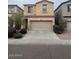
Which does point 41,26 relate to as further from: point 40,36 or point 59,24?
point 59,24

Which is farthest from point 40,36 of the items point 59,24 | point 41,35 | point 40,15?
point 40,15

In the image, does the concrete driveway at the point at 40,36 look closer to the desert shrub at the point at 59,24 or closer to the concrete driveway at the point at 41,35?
the concrete driveway at the point at 41,35

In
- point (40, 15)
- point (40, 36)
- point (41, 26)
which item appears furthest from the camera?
point (40, 15)

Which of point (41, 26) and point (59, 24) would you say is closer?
point (59, 24)

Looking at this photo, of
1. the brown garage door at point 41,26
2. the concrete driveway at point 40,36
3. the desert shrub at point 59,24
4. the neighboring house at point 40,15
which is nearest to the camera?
the desert shrub at point 59,24

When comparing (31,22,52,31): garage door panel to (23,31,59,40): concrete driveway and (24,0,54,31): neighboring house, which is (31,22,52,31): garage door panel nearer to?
(24,0,54,31): neighboring house

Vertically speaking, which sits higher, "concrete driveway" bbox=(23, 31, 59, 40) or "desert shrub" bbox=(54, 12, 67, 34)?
"desert shrub" bbox=(54, 12, 67, 34)

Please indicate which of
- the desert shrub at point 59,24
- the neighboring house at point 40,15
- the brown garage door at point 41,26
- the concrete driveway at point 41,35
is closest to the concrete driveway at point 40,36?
the concrete driveway at point 41,35

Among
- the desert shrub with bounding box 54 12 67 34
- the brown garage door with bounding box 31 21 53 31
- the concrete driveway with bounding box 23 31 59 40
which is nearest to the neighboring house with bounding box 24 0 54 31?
the brown garage door with bounding box 31 21 53 31

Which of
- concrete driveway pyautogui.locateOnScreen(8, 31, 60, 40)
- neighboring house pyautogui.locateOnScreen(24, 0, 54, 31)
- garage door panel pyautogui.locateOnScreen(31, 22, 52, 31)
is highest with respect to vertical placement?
neighboring house pyautogui.locateOnScreen(24, 0, 54, 31)
